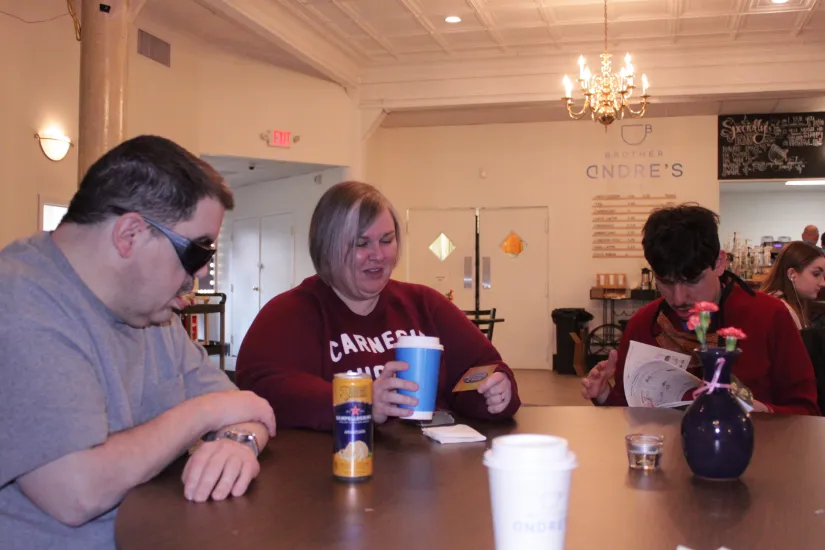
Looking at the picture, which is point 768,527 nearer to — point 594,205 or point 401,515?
point 401,515

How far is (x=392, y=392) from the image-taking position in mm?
1543

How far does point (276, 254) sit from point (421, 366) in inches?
368

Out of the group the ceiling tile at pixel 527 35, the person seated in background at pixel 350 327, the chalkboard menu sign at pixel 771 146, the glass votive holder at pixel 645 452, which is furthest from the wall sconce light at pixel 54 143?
the chalkboard menu sign at pixel 771 146

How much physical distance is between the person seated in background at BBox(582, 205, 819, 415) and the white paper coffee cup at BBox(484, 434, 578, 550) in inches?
67.0

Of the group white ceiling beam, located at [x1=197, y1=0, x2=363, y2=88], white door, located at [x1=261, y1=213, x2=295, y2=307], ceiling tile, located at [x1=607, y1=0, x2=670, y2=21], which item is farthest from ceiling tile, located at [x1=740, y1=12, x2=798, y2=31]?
white door, located at [x1=261, y1=213, x2=295, y2=307]

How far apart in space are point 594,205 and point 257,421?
9.20 metres

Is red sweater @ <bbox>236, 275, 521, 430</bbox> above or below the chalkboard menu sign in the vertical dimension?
below

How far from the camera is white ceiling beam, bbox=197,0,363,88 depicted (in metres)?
6.67

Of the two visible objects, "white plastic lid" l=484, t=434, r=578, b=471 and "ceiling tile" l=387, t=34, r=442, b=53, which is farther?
"ceiling tile" l=387, t=34, r=442, b=53

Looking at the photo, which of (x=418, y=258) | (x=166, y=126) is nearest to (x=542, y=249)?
(x=418, y=258)

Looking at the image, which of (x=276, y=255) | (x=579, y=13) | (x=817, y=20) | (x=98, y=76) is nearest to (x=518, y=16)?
(x=579, y=13)

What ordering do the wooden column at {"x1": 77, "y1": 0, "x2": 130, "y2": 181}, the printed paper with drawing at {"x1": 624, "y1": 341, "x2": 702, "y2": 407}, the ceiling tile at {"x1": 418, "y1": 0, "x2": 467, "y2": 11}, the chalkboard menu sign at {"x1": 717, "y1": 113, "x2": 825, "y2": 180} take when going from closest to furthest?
the printed paper with drawing at {"x1": 624, "y1": 341, "x2": 702, "y2": 407} → the wooden column at {"x1": 77, "y1": 0, "x2": 130, "y2": 181} → the ceiling tile at {"x1": 418, "y1": 0, "x2": 467, "y2": 11} → the chalkboard menu sign at {"x1": 717, "y1": 113, "x2": 825, "y2": 180}

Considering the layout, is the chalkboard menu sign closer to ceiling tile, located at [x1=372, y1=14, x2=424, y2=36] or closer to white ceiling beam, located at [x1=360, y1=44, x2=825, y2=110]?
white ceiling beam, located at [x1=360, y1=44, x2=825, y2=110]

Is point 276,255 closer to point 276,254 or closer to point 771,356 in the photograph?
point 276,254
